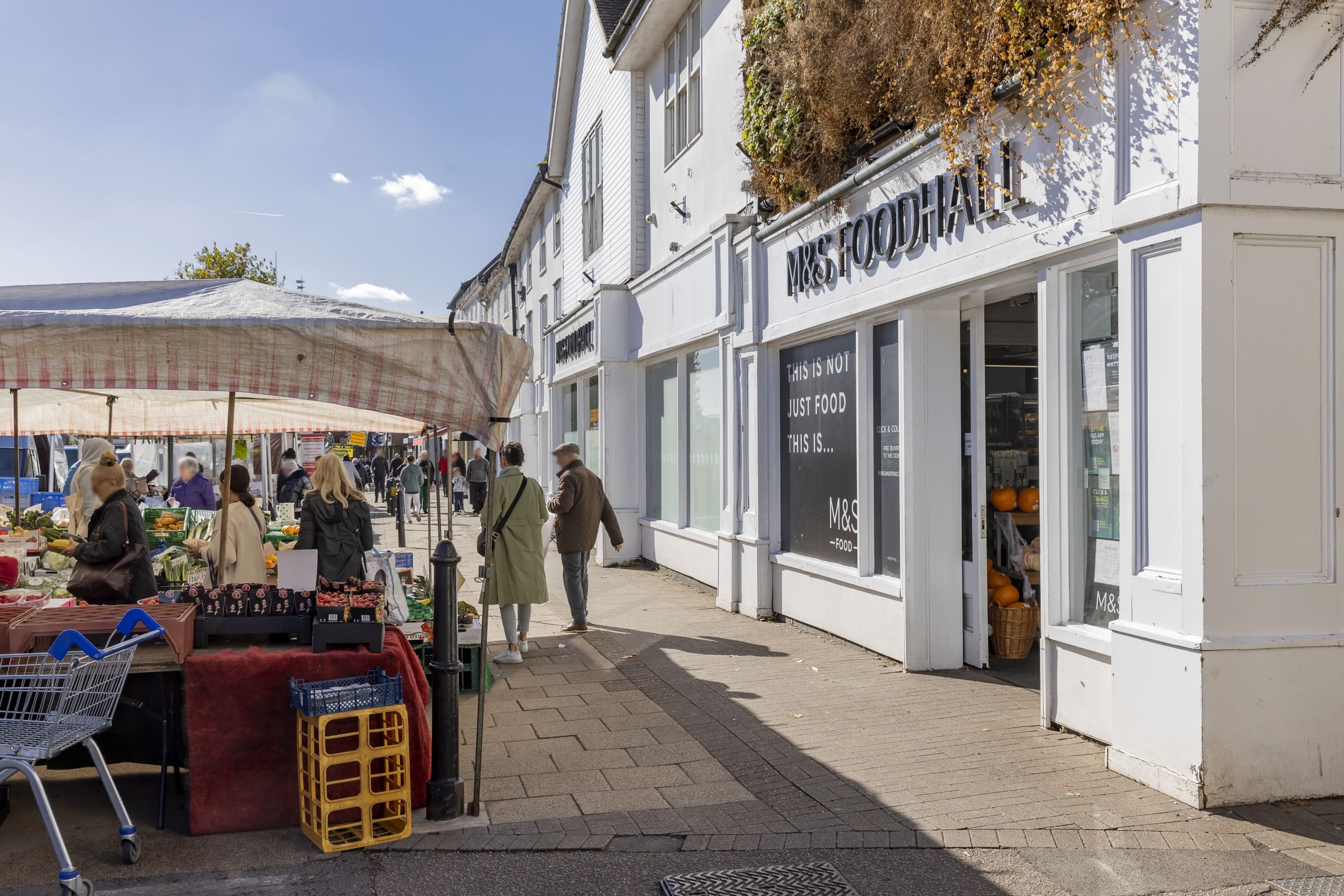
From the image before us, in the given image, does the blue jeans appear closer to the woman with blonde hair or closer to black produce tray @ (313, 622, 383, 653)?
the woman with blonde hair

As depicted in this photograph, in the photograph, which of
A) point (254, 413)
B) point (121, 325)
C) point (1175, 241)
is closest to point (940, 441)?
point (1175, 241)

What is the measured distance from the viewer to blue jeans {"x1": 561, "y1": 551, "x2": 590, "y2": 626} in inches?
371

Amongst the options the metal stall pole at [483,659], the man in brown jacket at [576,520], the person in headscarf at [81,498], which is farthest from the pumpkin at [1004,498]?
the person in headscarf at [81,498]

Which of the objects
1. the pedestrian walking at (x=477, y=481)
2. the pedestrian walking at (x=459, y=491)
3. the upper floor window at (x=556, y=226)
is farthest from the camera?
the pedestrian walking at (x=459, y=491)

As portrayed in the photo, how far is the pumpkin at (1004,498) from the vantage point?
7.85 meters

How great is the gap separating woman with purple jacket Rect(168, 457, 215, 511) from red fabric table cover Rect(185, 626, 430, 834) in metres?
9.59

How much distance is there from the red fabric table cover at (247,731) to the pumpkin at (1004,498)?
4.92m

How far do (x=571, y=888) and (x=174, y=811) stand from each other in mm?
2144

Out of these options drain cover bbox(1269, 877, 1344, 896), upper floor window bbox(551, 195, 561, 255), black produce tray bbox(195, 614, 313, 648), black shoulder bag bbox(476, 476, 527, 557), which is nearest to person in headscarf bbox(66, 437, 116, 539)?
black shoulder bag bbox(476, 476, 527, 557)

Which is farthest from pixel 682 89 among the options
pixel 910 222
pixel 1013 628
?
pixel 1013 628

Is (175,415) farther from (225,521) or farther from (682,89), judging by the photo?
(682,89)

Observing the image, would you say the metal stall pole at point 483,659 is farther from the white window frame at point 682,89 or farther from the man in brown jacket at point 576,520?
the white window frame at point 682,89

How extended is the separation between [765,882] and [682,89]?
11202 millimetres

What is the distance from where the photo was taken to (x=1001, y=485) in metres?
8.02
